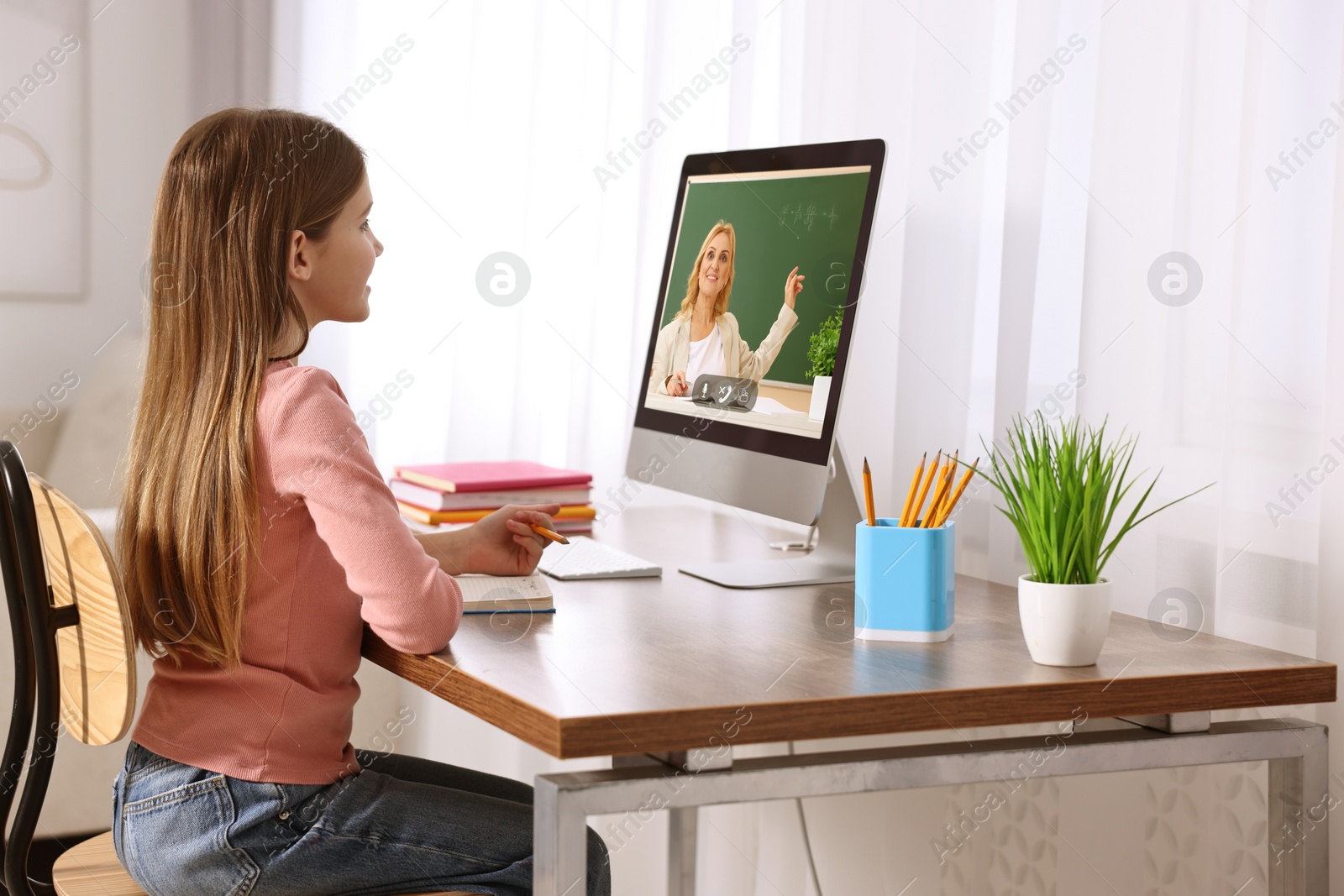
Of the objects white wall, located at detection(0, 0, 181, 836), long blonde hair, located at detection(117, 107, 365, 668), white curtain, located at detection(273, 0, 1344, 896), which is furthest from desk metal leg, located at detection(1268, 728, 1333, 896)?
white wall, located at detection(0, 0, 181, 836)

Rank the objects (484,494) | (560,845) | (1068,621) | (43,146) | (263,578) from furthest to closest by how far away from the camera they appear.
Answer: (43,146)
(484,494)
(263,578)
(1068,621)
(560,845)

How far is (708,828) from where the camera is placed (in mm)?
2055

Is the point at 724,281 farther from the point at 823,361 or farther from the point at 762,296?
the point at 823,361

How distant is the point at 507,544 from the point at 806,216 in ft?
1.61

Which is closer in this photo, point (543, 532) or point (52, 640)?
point (52, 640)

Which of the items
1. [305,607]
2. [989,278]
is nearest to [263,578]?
[305,607]

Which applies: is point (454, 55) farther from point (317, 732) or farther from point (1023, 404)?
point (317, 732)

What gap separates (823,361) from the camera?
4.52 feet

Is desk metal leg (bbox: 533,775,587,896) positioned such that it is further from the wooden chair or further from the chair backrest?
the chair backrest

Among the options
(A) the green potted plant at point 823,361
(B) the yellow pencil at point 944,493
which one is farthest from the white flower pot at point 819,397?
(B) the yellow pencil at point 944,493

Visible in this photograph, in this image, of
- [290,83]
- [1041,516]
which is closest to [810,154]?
[1041,516]

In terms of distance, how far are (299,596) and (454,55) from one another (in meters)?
1.68

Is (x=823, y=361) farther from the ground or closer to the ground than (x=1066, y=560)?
farther from the ground

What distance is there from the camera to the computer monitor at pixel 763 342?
53.7 inches
